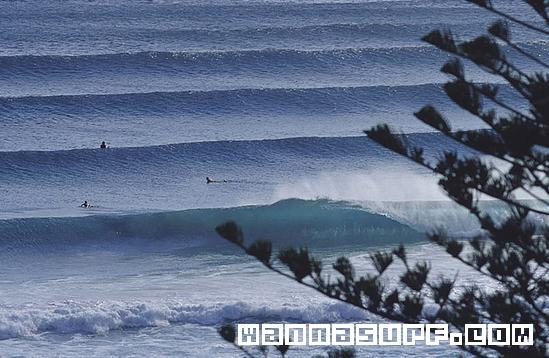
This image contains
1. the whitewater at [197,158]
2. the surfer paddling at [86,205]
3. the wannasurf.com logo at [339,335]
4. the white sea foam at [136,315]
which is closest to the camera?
the wannasurf.com logo at [339,335]

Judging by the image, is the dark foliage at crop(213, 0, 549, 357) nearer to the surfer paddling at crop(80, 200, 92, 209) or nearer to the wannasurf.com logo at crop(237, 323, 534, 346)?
the wannasurf.com logo at crop(237, 323, 534, 346)

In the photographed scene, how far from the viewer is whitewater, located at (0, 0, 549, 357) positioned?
1534cm

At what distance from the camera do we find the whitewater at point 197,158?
15336 millimetres

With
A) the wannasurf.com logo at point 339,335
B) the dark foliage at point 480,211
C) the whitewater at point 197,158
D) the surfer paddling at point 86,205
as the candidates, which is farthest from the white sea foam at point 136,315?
the dark foliage at point 480,211

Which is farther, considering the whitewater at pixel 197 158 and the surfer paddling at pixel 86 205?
the surfer paddling at pixel 86 205

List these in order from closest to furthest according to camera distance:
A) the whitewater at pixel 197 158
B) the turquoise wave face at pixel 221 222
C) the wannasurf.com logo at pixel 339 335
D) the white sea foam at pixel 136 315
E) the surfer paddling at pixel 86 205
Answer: the wannasurf.com logo at pixel 339 335, the white sea foam at pixel 136 315, the whitewater at pixel 197 158, the turquoise wave face at pixel 221 222, the surfer paddling at pixel 86 205

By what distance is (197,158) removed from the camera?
23.2 meters

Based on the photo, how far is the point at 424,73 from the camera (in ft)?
95.9

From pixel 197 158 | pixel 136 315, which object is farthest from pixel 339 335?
pixel 197 158

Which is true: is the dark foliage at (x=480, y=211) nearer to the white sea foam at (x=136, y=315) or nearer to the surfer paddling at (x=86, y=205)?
the white sea foam at (x=136, y=315)

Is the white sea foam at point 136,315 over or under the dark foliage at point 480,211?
under

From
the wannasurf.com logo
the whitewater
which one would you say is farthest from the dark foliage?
the whitewater

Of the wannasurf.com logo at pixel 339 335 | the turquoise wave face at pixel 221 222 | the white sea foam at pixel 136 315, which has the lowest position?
the wannasurf.com logo at pixel 339 335

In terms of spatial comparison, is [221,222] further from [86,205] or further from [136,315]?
[136,315]
